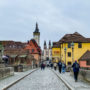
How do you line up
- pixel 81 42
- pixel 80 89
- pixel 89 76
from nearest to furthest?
pixel 80 89
pixel 89 76
pixel 81 42

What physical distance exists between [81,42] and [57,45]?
2488cm

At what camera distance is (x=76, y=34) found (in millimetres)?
72625

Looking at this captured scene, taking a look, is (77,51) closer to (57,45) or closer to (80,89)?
(57,45)

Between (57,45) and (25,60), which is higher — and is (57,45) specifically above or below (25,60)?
above

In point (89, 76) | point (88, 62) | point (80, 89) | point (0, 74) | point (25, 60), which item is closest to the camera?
point (80, 89)

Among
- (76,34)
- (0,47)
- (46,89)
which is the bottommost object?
(46,89)

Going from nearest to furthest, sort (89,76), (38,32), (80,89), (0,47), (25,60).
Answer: (80,89) < (89,76) < (0,47) < (25,60) < (38,32)

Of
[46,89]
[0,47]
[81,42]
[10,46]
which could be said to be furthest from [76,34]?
[46,89]

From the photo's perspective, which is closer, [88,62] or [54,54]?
[88,62]

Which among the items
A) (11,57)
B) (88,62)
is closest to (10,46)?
(11,57)

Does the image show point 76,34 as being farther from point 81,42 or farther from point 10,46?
point 10,46

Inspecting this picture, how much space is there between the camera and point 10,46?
96688 mm

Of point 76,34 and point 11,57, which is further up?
point 76,34

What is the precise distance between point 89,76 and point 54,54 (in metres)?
76.7
